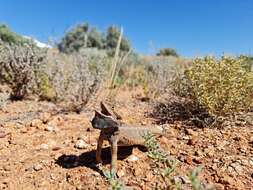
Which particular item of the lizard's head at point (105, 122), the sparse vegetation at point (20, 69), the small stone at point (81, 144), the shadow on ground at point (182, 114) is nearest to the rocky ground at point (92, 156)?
the small stone at point (81, 144)

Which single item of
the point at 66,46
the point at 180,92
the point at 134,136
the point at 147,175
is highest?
the point at 66,46

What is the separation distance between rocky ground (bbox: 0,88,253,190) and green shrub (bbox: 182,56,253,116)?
246 mm

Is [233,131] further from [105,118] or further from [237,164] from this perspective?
[105,118]

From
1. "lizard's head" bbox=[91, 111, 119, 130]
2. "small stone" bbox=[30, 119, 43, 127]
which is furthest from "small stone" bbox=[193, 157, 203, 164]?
"small stone" bbox=[30, 119, 43, 127]

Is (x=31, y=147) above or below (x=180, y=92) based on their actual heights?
below

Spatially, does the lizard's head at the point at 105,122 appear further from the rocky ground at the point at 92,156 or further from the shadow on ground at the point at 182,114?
the shadow on ground at the point at 182,114

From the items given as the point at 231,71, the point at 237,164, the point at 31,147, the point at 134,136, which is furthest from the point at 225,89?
the point at 31,147

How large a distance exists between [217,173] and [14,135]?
2.21 metres

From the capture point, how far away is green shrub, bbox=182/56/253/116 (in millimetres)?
3754

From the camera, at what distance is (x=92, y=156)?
130 inches

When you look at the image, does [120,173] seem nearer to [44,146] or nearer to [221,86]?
[44,146]

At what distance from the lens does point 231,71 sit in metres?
3.94

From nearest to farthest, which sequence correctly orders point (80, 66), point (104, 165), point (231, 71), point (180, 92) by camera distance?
point (104, 165) < point (231, 71) < point (180, 92) < point (80, 66)

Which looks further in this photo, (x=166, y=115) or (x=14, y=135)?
(x=166, y=115)
